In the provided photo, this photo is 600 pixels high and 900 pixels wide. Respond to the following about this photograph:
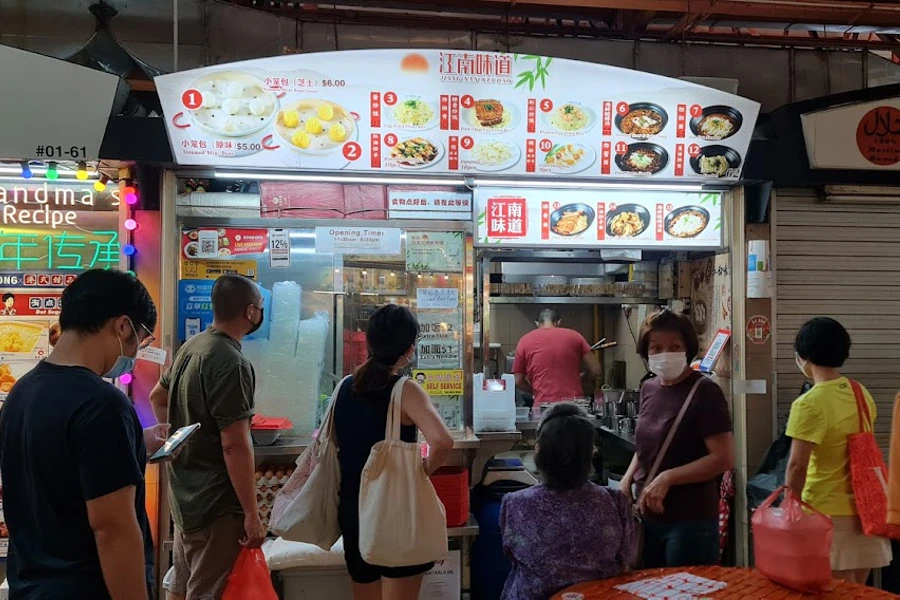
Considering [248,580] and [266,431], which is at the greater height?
[266,431]

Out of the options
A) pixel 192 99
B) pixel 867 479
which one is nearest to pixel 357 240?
pixel 192 99

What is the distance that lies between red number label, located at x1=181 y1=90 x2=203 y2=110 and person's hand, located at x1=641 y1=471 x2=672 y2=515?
10.2ft

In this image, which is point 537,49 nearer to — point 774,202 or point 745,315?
point 774,202

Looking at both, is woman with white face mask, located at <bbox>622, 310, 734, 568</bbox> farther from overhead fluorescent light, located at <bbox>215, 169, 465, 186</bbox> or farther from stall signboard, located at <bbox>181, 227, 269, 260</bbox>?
stall signboard, located at <bbox>181, 227, 269, 260</bbox>

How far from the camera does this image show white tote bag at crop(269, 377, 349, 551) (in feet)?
8.77

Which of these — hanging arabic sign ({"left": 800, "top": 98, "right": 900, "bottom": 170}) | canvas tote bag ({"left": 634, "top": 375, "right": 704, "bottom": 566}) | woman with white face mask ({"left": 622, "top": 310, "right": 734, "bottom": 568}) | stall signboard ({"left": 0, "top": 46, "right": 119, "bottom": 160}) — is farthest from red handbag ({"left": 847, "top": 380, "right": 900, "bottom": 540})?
stall signboard ({"left": 0, "top": 46, "right": 119, "bottom": 160})

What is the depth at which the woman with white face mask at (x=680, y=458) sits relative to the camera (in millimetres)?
2688

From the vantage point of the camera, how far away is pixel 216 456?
9.22ft

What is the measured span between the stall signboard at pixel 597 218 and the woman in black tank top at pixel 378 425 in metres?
1.63

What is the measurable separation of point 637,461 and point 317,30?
393 centimetres

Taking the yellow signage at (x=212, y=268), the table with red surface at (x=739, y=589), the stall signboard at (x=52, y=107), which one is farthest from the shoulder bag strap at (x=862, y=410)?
the stall signboard at (x=52, y=107)

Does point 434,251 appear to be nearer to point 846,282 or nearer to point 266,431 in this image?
point 266,431

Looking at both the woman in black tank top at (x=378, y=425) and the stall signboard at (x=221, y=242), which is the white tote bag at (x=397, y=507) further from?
the stall signboard at (x=221, y=242)

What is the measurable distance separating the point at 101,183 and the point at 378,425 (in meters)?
2.52
